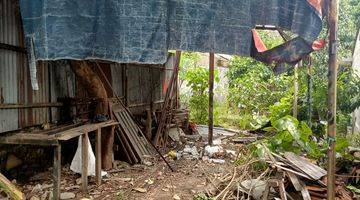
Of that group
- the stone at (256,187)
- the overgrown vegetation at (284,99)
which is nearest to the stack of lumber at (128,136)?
the overgrown vegetation at (284,99)

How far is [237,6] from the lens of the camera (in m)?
4.10

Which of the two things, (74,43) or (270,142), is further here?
(270,142)

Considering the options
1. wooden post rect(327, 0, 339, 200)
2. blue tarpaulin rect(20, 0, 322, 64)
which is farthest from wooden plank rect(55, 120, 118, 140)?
wooden post rect(327, 0, 339, 200)

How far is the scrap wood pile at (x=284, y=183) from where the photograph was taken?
4.97 meters

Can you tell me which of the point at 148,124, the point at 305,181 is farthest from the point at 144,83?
the point at 305,181

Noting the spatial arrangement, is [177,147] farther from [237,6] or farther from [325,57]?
[237,6]

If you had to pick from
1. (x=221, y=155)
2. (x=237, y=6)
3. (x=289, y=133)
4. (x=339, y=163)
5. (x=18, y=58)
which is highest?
(x=237, y=6)

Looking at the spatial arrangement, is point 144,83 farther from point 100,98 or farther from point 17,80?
point 17,80

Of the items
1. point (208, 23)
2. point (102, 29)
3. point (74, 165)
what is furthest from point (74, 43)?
point (74, 165)

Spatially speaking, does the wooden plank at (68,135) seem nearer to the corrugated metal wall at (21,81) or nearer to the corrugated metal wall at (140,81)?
the corrugated metal wall at (21,81)

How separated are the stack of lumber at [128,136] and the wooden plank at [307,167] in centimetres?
371

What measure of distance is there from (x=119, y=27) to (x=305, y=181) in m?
3.47

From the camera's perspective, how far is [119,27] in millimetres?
3764

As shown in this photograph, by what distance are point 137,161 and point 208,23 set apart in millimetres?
4892
